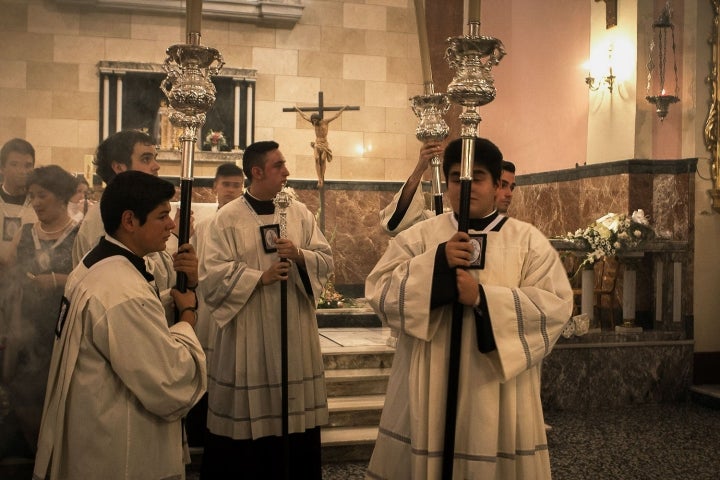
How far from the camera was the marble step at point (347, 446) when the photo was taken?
5.25m

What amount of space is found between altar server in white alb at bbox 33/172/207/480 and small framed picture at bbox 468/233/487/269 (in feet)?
3.82

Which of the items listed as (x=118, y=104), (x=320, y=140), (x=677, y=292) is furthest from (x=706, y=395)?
(x=118, y=104)

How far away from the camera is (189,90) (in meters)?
2.82

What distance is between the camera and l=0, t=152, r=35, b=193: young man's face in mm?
3380

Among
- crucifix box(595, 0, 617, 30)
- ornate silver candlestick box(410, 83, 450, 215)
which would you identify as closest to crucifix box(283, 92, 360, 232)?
crucifix box(595, 0, 617, 30)

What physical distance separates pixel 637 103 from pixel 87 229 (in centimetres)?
641

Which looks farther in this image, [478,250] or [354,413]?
[354,413]

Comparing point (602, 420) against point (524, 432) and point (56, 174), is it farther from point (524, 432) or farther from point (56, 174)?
point (56, 174)

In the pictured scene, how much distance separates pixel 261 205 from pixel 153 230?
1838 millimetres

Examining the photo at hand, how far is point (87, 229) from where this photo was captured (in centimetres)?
366

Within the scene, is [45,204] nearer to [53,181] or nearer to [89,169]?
[53,181]

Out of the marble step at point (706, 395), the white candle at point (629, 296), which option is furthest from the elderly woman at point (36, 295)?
the marble step at point (706, 395)

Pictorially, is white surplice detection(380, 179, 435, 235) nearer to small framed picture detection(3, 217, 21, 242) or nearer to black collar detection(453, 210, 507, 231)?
black collar detection(453, 210, 507, 231)

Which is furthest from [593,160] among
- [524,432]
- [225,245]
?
[524,432]
